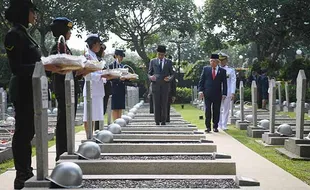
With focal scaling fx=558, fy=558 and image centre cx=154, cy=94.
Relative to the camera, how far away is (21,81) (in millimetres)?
6074

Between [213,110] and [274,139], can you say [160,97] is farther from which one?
[274,139]

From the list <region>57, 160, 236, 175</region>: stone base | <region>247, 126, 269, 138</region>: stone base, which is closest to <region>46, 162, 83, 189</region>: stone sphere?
<region>57, 160, 236, 175</region>: stone base

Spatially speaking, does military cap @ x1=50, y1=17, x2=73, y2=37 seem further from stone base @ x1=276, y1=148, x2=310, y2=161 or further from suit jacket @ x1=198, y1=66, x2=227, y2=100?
suit jacket @ x1=198, y1=66, x2=227, y2=100

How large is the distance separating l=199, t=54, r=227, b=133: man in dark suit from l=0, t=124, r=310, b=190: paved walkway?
3.01m

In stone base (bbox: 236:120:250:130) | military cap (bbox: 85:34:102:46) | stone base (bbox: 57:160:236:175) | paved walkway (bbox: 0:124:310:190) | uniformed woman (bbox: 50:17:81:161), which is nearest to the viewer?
paved walkway (bbox: 0:124:310:190)

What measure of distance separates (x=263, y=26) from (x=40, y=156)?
24130mm

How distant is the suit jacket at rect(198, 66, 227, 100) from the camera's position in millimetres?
13820

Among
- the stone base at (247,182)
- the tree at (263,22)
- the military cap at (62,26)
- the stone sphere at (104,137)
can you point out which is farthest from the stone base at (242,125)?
the tree at (263,22)

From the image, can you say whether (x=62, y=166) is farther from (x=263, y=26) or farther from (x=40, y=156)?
(x=263, y=26)

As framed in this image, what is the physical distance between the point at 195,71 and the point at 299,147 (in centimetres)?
3281

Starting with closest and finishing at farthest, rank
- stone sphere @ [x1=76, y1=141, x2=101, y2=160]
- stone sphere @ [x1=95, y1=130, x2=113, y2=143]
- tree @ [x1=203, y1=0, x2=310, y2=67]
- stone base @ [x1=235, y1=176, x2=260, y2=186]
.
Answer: stone base @ [x1=235, y1=176, x2=260, y2=186], stone sphere @ [x1=76, y1=141, x2=101, y2=160], stone sphere @ [x1=95, y1=130, x2=113, y2=143], tree @ [x1=203, y1=0, x2=310, y2=67]

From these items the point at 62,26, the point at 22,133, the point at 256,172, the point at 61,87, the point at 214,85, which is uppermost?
the point at 62,26

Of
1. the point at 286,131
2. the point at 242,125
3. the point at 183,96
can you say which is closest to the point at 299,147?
the point at 286,131

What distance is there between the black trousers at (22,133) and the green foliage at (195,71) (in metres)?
35.3
